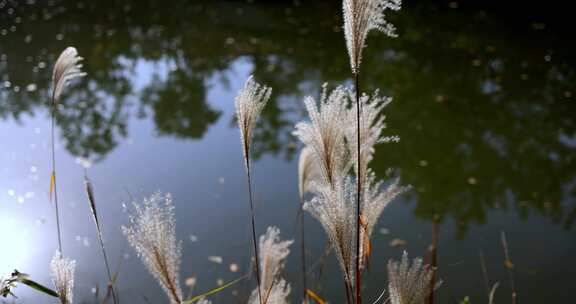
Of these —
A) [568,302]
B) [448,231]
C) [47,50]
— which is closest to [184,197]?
[448,231]

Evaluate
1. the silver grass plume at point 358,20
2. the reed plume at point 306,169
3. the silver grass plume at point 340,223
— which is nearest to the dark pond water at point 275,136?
the reed plume at point 306,169

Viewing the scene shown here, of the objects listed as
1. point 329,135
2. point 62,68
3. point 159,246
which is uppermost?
point 62,68

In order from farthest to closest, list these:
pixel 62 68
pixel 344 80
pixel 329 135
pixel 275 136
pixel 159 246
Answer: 1. pixel 344 80
2. pixel 275 136
3. pixel 62 68
4. pixel 329 135
5. pixel 159 246

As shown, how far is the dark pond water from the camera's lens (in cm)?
296

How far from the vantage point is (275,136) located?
4.19 m

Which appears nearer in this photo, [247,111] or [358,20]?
[358,20]

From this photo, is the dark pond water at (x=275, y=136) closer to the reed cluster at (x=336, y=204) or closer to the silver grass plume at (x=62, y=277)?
the reed cluster at (x=336, y=204)

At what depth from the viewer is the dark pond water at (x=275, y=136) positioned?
2.96 metres

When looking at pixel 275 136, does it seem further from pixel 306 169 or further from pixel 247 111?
pixel 247 111

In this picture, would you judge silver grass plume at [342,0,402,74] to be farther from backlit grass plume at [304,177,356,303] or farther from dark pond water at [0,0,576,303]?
dark pond water at [0,0,576,303]

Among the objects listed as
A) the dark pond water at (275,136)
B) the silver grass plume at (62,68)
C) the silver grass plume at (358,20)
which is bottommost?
the dark pond water at (275,136)

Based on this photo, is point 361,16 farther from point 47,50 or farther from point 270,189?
point 47,50

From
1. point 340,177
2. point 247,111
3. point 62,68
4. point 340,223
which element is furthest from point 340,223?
point 62,68

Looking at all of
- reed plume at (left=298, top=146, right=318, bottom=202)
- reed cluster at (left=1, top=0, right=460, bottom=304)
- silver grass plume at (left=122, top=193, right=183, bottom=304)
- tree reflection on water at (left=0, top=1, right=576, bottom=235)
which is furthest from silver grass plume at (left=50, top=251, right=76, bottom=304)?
tree reflection on water at (left=0, top=1, right=576, bottom=235)
